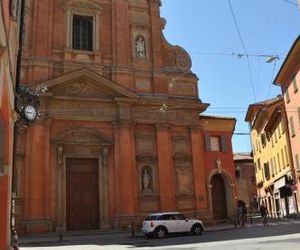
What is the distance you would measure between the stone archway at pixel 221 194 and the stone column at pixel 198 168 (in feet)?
5.81

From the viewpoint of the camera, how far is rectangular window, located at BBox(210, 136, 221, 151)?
29.7 metres

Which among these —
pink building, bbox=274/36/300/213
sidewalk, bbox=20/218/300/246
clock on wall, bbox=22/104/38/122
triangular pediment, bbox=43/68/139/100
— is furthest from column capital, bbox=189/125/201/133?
clock on wall, bbox=22/104/38/122

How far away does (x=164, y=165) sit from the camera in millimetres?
26344

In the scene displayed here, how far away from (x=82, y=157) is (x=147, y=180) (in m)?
4.10

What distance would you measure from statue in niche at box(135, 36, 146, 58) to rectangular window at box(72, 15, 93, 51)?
3.01m

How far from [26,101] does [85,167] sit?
1208 centimetres

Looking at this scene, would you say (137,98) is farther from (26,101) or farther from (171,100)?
(26,101)

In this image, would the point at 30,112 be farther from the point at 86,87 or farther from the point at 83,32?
the point at 83,32

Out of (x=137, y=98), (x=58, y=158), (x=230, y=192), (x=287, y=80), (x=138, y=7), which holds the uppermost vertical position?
(x=138, y=7)

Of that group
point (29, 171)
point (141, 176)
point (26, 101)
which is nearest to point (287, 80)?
point (141, 176)

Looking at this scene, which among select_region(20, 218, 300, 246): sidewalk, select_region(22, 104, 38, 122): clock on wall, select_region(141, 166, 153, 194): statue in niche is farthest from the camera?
select_region(141, 166, 153, 194): statue in niche

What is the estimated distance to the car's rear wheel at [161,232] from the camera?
20.2 meters

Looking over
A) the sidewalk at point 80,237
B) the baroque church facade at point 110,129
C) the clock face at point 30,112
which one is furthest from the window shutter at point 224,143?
the clock face at point 30,112

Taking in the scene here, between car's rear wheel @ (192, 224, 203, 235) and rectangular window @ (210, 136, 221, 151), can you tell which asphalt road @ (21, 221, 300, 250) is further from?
rectangular window @ (210, 136, 221, 151)
